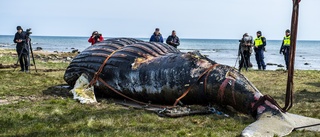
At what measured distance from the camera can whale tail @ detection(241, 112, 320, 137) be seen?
5777 millimetres

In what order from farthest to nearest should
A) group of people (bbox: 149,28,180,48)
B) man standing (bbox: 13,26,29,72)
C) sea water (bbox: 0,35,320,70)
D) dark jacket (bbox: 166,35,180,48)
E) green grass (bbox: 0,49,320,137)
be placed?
sea water (bbox: 0,35,320,70) → dark jacket (bbox: 166,35,180,48) → group of people (bbox: 149,28,180,48) → man standing (bbox: 13,26,29,72) → green grass (bbox: 0,49,320,137)

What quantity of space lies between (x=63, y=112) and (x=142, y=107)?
1571 mm

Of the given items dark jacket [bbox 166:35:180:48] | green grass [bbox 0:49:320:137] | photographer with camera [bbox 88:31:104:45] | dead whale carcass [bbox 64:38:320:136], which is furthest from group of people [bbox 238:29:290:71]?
dead whale carcass [bbox 64:38:320:136]

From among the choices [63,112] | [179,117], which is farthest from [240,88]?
[63,112]

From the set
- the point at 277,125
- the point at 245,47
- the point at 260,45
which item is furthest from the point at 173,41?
the point at 277,125

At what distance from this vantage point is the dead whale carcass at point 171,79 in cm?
648

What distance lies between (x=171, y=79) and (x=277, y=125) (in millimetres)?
2588

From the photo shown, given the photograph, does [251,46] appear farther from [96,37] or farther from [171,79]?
[171,79]

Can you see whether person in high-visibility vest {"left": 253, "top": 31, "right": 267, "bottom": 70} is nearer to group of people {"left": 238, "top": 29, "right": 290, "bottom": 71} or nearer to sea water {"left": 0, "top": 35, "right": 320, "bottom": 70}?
group of people {"left": 238, "top": 29, "right": 290, "bottom": 71}

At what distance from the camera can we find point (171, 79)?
8.10 metres

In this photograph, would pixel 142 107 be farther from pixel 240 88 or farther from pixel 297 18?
pixel 297 18

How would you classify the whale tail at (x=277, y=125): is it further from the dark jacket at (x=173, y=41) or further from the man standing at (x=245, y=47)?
the dark jacket at (x=173, y=41)

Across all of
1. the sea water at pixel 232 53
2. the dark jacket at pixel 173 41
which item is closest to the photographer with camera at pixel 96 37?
the dark jacket at pixel 173 41

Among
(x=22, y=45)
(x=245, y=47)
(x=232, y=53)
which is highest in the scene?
(x=22, y=45)
